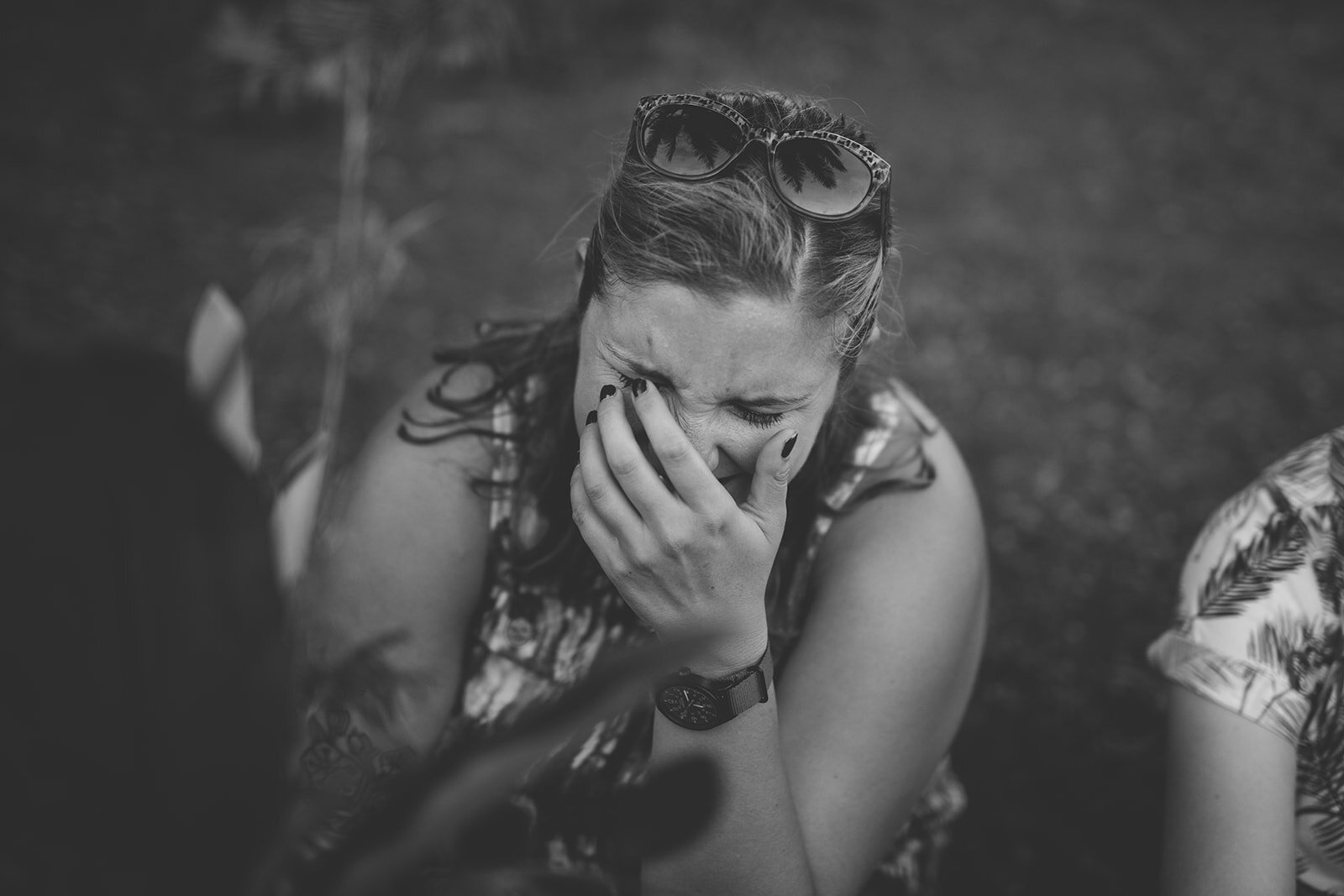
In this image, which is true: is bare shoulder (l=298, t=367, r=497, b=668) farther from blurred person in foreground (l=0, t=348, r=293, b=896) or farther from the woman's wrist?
blurred person in foreground (l=0, t=348, r=293, b=896)

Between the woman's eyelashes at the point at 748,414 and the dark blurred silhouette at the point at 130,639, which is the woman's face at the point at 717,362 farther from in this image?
the dark blurred silhouette at the point at 130,639

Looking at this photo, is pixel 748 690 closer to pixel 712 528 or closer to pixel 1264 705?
pixel 712 528

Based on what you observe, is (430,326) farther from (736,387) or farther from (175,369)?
(175,369)

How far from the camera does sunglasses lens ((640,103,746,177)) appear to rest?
167 centimetres

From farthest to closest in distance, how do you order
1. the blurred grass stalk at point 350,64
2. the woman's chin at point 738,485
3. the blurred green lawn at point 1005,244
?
1. the blurred green lawn at point 1005,244
2. the blurred grass stalk at point 350,64
3. the woman's chin at point 738,485

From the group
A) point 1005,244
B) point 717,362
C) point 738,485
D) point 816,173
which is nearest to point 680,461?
point 717,362

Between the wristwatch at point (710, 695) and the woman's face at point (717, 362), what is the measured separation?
0.38 m

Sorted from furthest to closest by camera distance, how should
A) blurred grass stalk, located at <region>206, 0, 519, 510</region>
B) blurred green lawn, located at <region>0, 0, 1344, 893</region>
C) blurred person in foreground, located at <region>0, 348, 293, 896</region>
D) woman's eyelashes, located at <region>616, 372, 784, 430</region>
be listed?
blurred green lawn, located at <region>0, 0, 1344, 893</region>, blurred grass stalk, located at <region>206, 0, 519, 510</region>, woman's eyelashes, located at <region>616, 372, 784, 430</region>, blurred person in foreground, located at <region>0, 348, 293, 896</region>

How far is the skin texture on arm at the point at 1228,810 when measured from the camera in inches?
67.7

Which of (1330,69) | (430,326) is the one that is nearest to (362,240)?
(430,326)

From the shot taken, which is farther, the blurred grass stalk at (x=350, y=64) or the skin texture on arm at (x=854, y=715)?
the blurred grass stalk at (x=350, y=64)

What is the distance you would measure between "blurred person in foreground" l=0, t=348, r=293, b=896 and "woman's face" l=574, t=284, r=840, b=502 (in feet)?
3.52

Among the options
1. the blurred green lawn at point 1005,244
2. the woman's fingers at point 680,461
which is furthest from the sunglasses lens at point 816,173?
the blurred green lawn at point 1005,244

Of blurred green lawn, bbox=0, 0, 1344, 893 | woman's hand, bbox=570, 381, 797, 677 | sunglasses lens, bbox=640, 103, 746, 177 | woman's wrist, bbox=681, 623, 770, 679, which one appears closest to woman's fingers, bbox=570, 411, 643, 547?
woman's hand, bbox=570, 381, 797, 677
